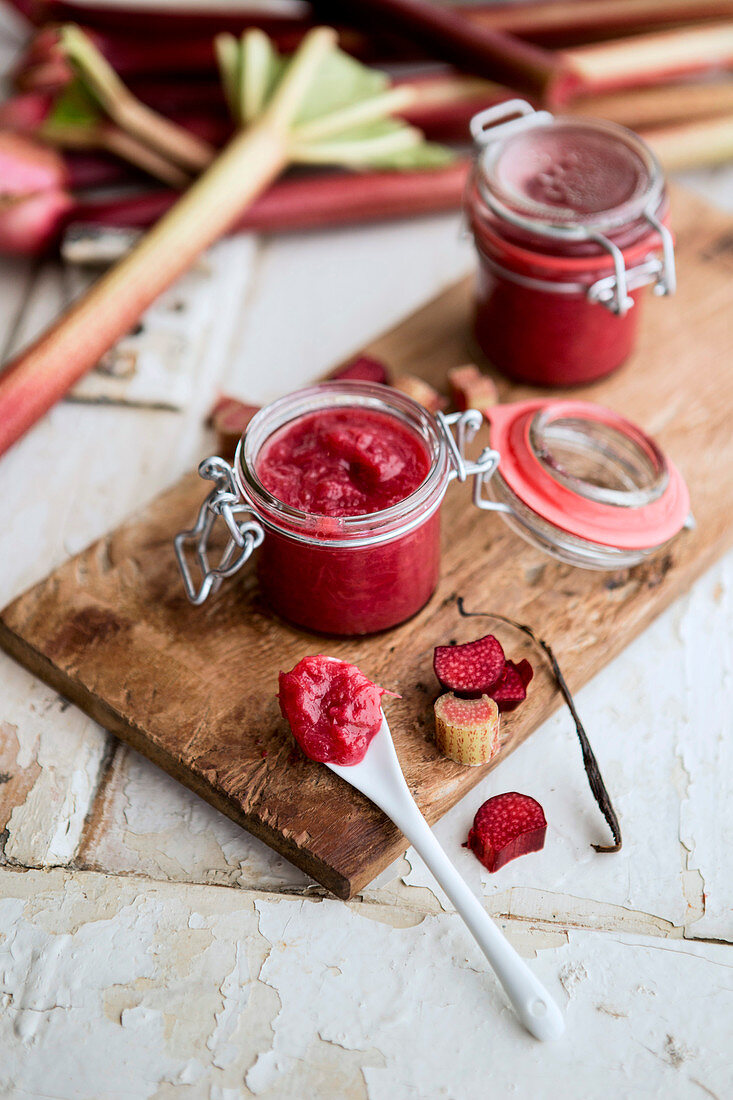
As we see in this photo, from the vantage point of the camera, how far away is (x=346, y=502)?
170 cm

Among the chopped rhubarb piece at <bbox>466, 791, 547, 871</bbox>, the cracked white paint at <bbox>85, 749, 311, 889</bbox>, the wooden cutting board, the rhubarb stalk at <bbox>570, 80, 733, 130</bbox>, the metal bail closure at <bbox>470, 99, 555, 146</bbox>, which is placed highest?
the metal bail closure at <bbox>470, 99, 555, 146</bbox>

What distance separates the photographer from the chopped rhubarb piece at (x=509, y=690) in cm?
175

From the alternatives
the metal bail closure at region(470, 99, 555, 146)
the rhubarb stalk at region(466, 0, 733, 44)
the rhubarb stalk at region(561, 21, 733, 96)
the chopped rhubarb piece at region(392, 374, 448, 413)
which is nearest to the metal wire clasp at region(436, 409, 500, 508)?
the chopped rhubarb piece at region(392, 374, 448, 413)

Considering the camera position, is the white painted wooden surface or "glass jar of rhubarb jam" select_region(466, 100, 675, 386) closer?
the white painted wooden surface

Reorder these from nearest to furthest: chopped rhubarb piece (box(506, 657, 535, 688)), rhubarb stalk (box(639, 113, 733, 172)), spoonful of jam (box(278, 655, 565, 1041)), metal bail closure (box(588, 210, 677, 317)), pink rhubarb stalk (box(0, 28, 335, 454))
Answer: spoonful of jam (box(278, 655, 565, 1041)), chopped rhubarb piece (box(506, 657, 535, 688)), metal bail closure (box(588, 210, 677, 317)), pink rhubarb stalk (box(0, 28, 335, 454)), rhubarb stalk (box(639, 113, 733, 172))

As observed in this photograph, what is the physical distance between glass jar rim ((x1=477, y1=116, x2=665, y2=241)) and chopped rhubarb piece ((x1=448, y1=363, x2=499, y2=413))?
316 millimetres

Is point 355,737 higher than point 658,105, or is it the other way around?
point 658,105

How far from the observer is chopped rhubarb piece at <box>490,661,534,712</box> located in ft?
5.74

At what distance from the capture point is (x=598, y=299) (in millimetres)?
2049

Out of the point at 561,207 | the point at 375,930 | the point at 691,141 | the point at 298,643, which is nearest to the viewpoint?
the point at 375,930

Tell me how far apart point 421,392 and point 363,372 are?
14 cm

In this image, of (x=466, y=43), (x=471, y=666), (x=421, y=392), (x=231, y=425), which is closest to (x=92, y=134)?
(x=466, y=43)

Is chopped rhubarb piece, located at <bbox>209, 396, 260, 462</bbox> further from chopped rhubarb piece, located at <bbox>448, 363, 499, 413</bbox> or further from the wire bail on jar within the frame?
the wire bail on jar

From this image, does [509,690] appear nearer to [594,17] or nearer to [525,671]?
[525,671]
